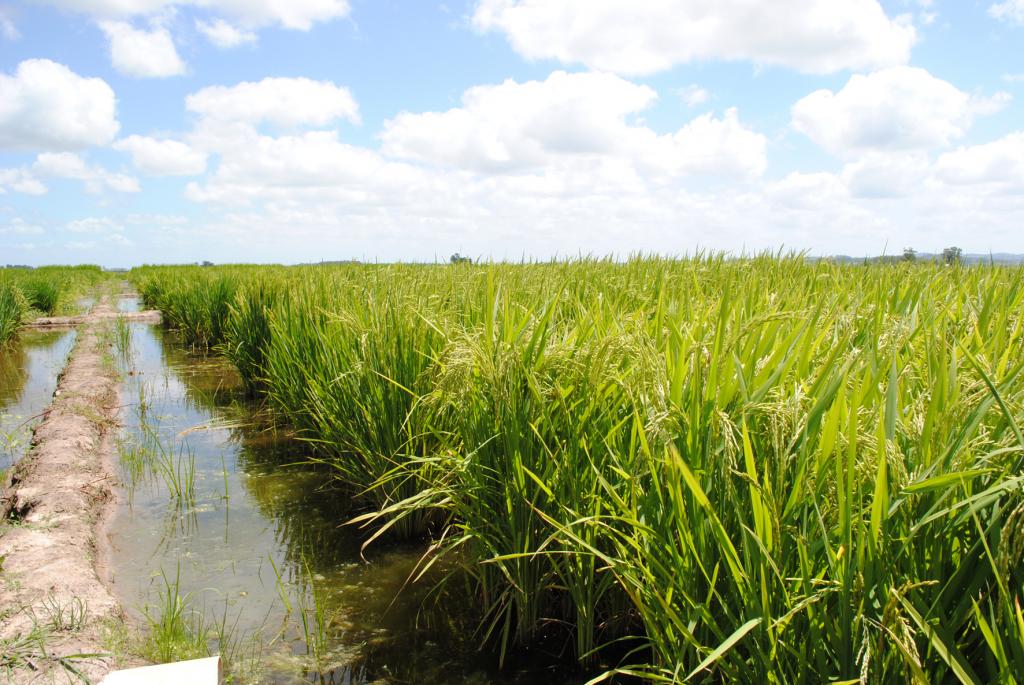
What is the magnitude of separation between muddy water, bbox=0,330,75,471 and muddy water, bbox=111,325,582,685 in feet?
2.69

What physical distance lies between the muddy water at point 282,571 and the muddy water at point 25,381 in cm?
82

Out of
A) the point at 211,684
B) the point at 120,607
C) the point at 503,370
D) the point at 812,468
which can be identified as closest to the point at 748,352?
the point at 812,468

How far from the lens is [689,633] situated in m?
1.47

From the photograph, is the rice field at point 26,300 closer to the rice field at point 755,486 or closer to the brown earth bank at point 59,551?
the brown earth bank at point 59,551

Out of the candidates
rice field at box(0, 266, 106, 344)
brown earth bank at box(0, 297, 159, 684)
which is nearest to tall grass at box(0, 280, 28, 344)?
rice field at box(0, 266, 106, 344)

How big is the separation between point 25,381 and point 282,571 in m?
6.88

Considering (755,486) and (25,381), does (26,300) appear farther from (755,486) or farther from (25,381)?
(755,486)

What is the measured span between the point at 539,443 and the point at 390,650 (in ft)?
3.62

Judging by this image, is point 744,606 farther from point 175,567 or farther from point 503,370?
point 175,567

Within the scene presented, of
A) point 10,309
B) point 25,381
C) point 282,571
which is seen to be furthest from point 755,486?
point 10,309

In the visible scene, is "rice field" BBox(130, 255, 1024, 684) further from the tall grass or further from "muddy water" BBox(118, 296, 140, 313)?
"muddy water" BBox(118, 296, 140, 313)

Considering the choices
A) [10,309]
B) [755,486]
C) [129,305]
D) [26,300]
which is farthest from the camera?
[129,305]

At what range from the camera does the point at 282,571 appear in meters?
3.33

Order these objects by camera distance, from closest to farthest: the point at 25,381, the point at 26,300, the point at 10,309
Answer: the point at 25,381 → the point at 10,309 → the point at 26,300
